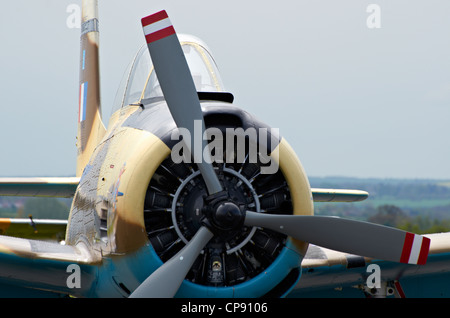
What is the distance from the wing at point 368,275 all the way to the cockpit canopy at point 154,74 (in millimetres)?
2293

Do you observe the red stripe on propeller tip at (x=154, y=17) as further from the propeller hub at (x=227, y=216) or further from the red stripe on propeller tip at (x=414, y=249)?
the red stripe on propeller tip at (x=414, y=249)

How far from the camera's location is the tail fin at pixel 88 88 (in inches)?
398

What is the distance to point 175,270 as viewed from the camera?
496 centimetres

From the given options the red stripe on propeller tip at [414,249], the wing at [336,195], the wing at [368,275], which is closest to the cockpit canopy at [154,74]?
the wing at [368,275]

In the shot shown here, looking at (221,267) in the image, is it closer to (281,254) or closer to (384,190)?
(281,254)

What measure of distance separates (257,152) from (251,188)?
32cm

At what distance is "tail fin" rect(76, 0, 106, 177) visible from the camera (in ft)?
33.1

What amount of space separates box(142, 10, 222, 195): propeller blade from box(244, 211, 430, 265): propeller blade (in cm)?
100

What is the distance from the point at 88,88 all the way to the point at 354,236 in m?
6.63

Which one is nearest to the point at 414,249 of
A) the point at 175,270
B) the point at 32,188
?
the point at 175,270

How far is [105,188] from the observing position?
5.52 m

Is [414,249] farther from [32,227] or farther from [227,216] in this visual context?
[32,227]
